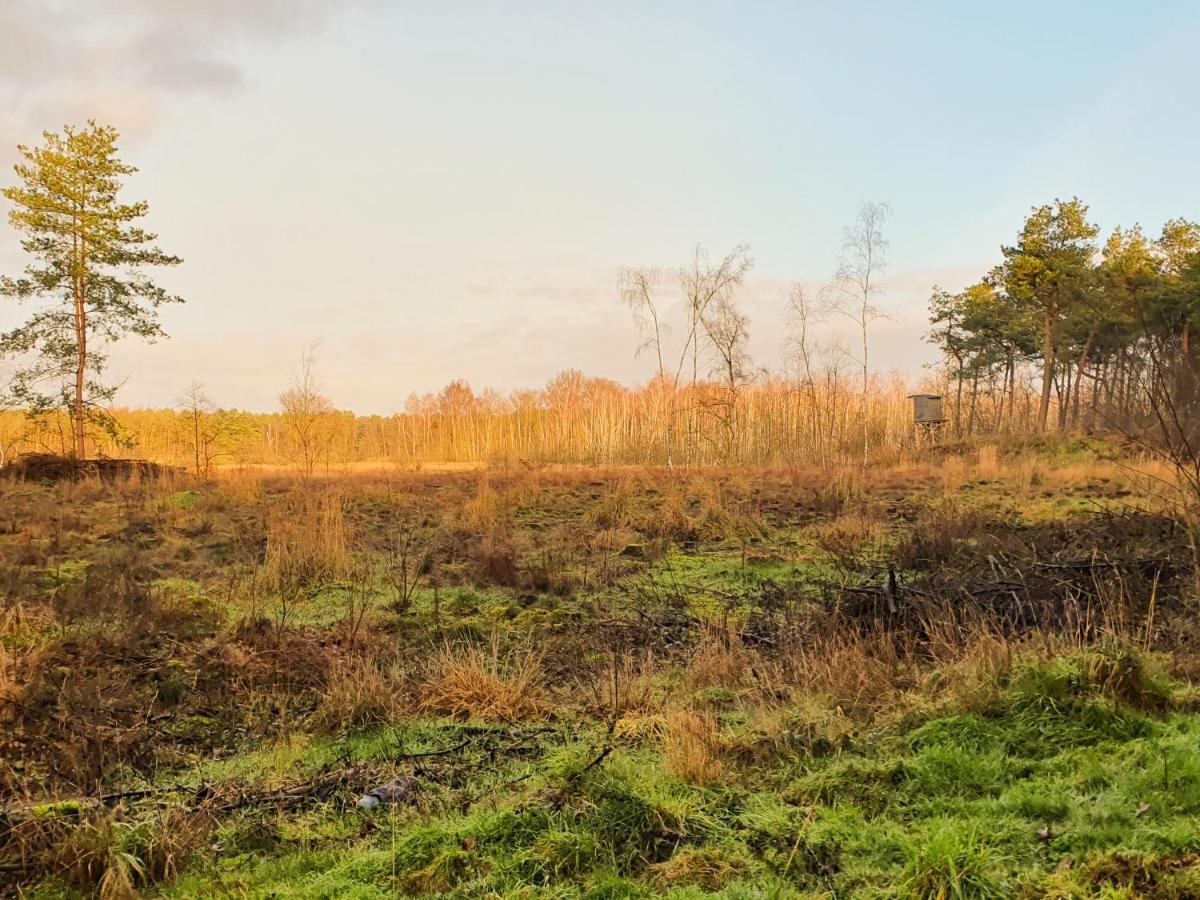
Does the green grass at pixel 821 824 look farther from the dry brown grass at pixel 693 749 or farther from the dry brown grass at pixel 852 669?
the dry brown grass at pixel 852 669

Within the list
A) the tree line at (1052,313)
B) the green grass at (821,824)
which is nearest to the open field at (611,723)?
the green grass at (821,824)

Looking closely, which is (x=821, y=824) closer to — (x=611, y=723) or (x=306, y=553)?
(x=611, y=723)

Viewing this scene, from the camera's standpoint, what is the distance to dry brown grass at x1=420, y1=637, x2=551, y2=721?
4.80 m

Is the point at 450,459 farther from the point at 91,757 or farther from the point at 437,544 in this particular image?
the point at 91,757

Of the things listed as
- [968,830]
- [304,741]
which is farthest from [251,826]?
[968,830]

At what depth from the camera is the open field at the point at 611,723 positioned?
291cm

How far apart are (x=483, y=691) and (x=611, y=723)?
3.18 ft

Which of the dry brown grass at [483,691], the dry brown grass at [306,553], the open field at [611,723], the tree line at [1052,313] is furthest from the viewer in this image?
the tree line at [1052,313]

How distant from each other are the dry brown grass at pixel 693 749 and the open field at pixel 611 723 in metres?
0.02

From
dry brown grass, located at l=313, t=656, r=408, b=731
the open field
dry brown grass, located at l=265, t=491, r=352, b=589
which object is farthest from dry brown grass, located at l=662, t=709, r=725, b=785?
dry brown grass, located at l=265, t=491, r=352, b=589

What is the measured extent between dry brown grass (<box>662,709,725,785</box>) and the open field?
17mm

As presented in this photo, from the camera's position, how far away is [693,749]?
12.0 feet

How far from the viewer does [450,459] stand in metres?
37.1

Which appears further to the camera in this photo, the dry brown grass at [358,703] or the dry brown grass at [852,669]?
the dry brown grass at [358,703]
